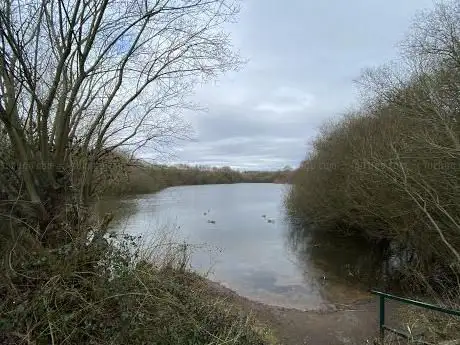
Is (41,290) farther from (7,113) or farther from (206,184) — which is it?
(206,184)

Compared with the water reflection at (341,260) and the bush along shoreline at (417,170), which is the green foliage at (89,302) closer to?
the bush along shoreline at (417,170)

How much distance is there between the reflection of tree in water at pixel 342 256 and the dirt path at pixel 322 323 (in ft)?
10.2

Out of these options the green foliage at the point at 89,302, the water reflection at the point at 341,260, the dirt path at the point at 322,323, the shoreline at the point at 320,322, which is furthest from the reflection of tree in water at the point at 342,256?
the green foliage at the point at 89,302

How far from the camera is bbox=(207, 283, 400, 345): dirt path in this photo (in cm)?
858

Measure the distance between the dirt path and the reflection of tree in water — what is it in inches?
123

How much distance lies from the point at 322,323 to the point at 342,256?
9452 mm

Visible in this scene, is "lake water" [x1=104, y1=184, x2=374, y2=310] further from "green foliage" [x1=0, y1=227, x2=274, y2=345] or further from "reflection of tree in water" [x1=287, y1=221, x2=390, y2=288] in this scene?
"green foliage" [x1=0, y1=227, x2=274, y2=345]

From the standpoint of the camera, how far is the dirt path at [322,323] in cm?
858

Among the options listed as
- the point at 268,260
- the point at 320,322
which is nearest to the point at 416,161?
the point at 320,322

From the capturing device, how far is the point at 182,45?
782 cm

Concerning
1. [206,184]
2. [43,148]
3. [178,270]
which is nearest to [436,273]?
[178,270]

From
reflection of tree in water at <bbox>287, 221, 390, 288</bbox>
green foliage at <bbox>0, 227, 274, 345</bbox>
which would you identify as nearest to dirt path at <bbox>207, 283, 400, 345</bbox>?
reflection of tree in water at <bbox>287, 221, 390, 288</bbox>

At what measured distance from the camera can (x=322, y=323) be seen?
9.70m

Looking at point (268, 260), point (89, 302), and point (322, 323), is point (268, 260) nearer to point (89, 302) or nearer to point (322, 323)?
point (322, 323)
